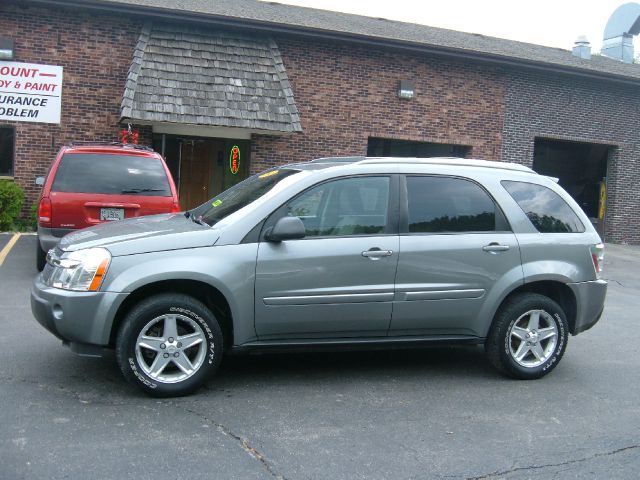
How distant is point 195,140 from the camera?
16.5 m

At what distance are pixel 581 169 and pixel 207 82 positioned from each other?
11.3 meters

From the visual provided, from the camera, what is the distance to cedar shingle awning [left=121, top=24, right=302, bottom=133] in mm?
14039

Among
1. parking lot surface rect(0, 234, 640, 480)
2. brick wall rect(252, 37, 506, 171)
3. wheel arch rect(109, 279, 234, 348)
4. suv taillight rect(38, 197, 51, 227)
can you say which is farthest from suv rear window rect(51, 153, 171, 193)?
brick wall rect(252, 37, 506, 171)

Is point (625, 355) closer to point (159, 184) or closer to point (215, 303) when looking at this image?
point (215, 303)

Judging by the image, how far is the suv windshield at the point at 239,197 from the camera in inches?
219

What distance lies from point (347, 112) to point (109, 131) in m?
5.36

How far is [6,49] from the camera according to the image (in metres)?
14.4

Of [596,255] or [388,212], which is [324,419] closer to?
[388,212]

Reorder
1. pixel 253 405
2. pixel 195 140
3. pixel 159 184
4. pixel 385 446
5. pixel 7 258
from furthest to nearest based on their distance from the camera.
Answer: pixel 195 140, pixel 7 258, pixel 159 184, pixel 253 405, pixel 385 446

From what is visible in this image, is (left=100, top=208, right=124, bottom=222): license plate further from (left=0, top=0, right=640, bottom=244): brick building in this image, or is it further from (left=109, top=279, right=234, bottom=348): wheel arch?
(left=0, top=0, right=640, bottom=244): brick building

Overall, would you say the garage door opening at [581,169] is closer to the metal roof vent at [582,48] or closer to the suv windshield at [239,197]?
the metal roof vent at [582,48]

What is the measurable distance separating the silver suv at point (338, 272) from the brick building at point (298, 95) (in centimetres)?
900

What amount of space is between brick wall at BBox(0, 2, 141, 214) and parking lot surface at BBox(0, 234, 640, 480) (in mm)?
9098

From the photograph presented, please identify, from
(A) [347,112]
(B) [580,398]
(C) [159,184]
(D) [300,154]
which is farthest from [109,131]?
(B) [580,398]
